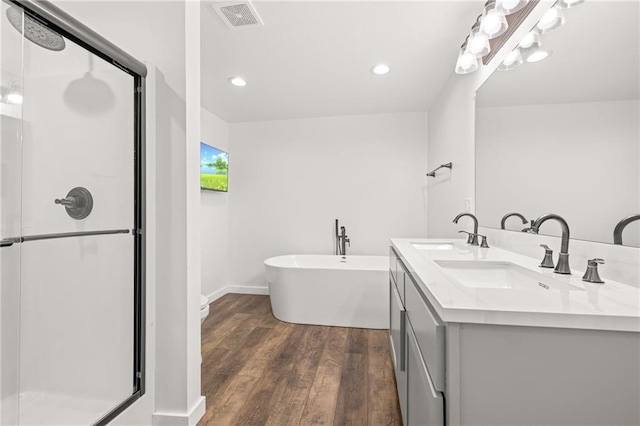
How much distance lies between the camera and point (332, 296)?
304 centimetres

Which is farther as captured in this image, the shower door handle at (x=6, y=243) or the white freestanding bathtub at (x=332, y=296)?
the white freestanding bathtub at (x=332, y=296)

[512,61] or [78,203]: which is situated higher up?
[512,61]

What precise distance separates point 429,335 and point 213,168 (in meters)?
3.41

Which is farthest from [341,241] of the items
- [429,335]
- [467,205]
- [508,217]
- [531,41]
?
[429,335]

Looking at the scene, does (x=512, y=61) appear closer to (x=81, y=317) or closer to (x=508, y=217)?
(x=508, y=217)

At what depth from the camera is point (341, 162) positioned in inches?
155

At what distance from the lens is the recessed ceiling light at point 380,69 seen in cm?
256

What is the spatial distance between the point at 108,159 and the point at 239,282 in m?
2.98

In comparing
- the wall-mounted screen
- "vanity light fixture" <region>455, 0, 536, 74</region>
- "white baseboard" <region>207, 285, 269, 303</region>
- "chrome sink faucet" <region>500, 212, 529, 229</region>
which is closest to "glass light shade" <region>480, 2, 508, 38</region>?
"vanity light fixture" <region>455, 0, 536, 74</region>

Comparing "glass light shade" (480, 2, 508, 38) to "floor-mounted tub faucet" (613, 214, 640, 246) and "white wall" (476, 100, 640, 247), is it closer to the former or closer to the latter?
"white wall" (476, 100, 640, 247)

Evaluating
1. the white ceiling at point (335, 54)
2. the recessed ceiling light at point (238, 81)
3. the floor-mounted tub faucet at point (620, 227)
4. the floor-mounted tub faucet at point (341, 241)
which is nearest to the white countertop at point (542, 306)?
the floor-mounted tub faucet at point (620, 227)

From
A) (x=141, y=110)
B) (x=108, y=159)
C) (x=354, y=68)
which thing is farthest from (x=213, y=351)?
(x=354, y=68)

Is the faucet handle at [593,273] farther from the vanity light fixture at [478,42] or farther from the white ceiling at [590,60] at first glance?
the vanity light fixture at [478,42]

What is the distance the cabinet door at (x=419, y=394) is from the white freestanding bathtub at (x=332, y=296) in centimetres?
165
